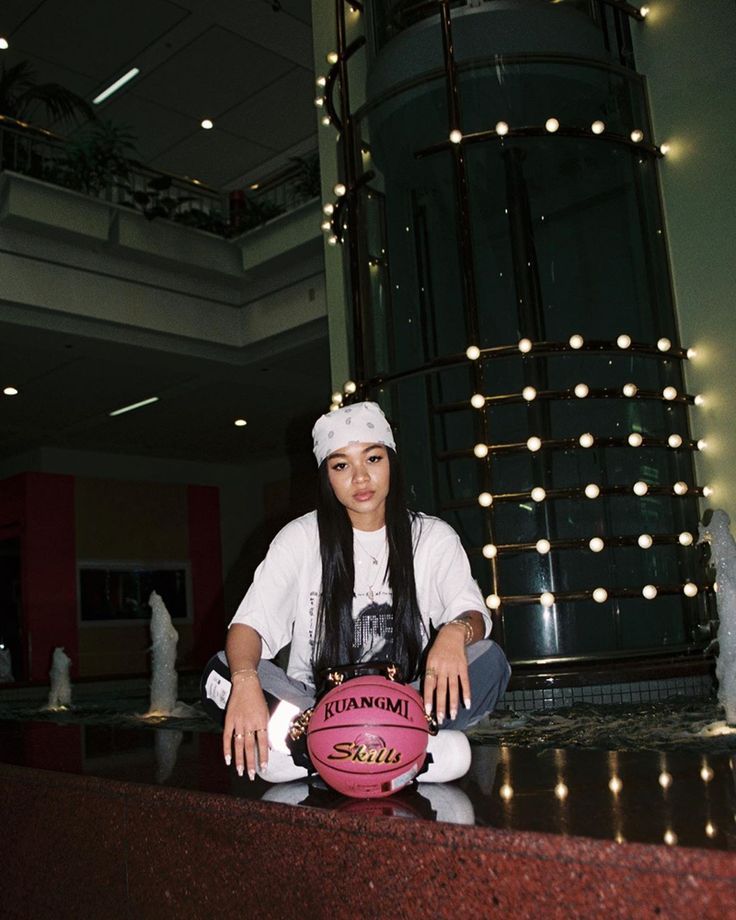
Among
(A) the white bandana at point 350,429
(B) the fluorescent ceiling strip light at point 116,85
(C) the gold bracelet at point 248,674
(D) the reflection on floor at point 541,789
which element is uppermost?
(B) the fluorescent ceiling strip light at point 116,85

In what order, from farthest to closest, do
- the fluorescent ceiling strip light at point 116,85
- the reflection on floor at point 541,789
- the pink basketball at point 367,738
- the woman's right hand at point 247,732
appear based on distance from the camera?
the fluorescent ceiling strip light at point 116,85, the woman's right hand at point 247,732, the pink basketball at point 367,738, the reflection on floor at point 541,789

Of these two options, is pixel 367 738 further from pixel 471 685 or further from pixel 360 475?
pixel 360 475

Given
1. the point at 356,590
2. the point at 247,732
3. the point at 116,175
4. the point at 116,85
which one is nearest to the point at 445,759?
the point at 247,732

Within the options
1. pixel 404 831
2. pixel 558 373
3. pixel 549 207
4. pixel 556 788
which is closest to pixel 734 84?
pixel 549 207

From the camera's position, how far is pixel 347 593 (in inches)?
80.0

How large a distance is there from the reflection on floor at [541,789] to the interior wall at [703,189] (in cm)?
261

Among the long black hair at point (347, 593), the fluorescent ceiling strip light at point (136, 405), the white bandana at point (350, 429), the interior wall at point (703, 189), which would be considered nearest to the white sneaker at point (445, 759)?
the long black hair at point (347, 593)

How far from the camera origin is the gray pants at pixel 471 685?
73.8 inches

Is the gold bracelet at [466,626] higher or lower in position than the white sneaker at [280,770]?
higher

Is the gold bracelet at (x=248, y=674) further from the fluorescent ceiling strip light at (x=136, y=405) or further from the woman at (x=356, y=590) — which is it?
the fluorescent ceiling strip light at (x=136, y=405)

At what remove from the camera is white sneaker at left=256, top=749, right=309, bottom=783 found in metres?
1.72

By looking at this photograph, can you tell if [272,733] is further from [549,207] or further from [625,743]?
[549,207]

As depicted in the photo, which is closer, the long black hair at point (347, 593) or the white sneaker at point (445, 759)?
the white sneaker at point (445, 759)

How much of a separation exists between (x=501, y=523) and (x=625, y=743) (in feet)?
5.37
